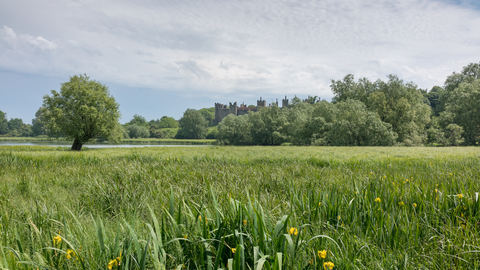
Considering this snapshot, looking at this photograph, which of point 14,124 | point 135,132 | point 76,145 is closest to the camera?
point 76,145

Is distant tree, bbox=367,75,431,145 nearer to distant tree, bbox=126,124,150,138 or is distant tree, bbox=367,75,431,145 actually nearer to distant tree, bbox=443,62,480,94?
distant tree, bbox=443,62,480,94

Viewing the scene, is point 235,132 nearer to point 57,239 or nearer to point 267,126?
point 267,126

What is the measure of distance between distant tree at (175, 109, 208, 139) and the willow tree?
277ft

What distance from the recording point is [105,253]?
1664 millimetres

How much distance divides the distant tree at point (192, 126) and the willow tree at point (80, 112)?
277 ft

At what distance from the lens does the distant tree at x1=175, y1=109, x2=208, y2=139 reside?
4478 inches

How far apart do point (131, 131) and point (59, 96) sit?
274 ft

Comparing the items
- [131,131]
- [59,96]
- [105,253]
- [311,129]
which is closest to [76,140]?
[59,96]

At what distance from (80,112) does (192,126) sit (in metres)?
88.2

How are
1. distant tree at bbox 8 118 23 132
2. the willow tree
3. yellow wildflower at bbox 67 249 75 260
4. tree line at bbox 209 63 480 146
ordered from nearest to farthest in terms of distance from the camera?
yellow wildflower at bbox 67 249 75 260, the willow tree, tree line at bbox 209 63 480 146, distant tree at bbox 8 118 23 132

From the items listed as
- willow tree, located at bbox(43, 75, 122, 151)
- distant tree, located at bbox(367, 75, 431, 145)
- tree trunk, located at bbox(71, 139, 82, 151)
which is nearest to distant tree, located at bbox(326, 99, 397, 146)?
distant tree, located at bbox(367, 75, 431, 145)

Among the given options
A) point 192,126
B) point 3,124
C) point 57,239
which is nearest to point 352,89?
point 57,239

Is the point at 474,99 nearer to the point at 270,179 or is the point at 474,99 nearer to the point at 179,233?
the point at 270,179

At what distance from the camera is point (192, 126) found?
11462cm
